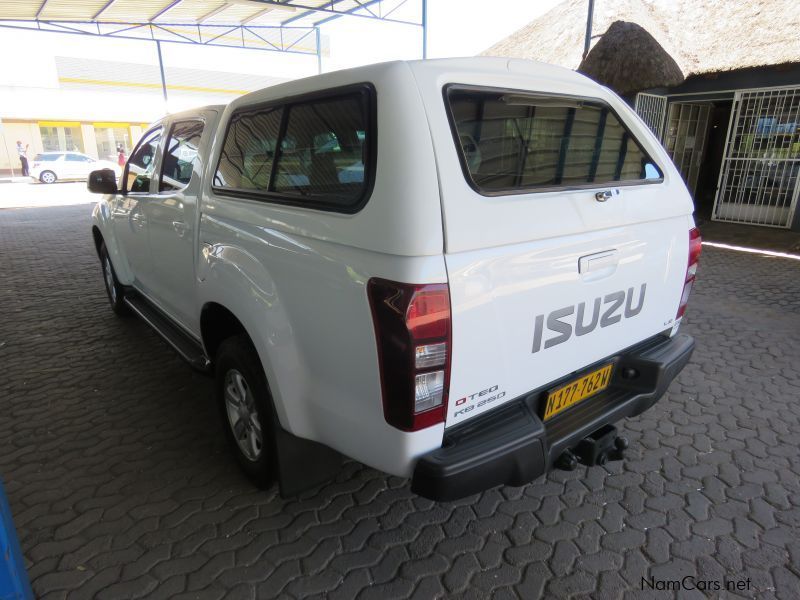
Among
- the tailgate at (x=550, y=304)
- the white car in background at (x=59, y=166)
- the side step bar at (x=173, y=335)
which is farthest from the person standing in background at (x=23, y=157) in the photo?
the tailgate at (x=550, y=304)

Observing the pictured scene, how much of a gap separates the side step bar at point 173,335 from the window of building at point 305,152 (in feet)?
3.41

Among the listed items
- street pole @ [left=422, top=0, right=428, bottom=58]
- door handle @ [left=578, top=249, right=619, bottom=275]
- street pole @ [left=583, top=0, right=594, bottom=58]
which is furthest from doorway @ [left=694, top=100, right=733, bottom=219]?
door handle @ [left=578, top=249, right=619, bottom=275]

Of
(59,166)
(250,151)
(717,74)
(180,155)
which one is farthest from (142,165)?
(59,166)

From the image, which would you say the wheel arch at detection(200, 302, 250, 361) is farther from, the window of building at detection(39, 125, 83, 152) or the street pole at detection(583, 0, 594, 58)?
the window of building at detection(39, 125, 83, 152)

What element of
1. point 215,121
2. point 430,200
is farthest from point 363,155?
point 215,121

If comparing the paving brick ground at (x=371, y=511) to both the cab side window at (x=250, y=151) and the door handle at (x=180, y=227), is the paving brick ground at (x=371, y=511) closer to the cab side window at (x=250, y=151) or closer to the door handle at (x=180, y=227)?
the door handle at (x=180, y=227)

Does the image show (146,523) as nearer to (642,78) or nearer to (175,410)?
(175,410)

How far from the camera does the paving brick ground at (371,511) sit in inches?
82.4

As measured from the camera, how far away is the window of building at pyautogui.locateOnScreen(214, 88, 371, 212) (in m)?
1.84

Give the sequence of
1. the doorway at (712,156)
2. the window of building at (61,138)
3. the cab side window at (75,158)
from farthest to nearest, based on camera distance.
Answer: the window of building at (61,138), the cab side window at (75,158), the doorway at (712,156)

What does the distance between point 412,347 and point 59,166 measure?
26.8 m

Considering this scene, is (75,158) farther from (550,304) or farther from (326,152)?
(550,304)

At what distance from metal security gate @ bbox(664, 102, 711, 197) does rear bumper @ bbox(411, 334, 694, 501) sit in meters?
9.88

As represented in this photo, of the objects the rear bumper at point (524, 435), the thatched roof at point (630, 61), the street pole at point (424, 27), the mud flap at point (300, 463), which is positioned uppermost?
the street pole at point (424, 27)
